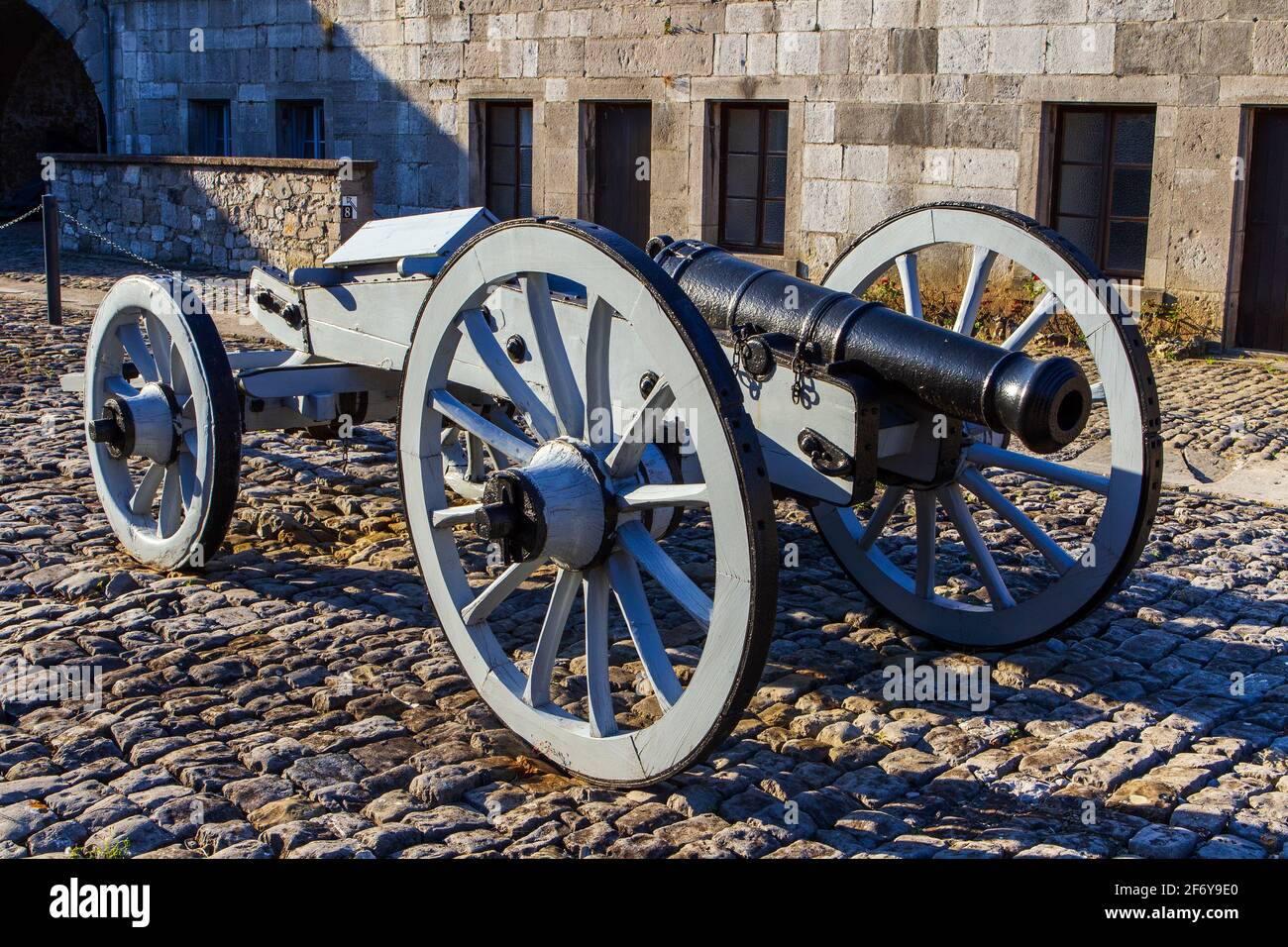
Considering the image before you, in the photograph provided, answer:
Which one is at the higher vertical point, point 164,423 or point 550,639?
point 164,423

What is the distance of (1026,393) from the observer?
405cm

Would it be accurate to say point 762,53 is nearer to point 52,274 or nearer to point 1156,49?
point 1156,49

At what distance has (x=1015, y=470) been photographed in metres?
5.05

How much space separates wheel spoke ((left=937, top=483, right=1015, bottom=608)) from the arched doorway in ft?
62.8

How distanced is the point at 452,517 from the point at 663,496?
2.69 feet

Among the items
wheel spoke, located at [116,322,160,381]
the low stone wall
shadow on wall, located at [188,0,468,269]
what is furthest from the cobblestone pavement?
shadow on wall, located at [188,0,468,269]

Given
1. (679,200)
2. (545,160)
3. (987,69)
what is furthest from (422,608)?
(545,160)

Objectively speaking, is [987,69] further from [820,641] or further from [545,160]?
[820,641]

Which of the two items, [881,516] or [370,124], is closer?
[881,516]

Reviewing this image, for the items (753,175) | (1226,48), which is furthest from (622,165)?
(1226,48)

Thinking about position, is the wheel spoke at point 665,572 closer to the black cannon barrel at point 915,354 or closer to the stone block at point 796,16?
the black cannon barrel at point 915,354

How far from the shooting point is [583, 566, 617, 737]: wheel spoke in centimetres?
387

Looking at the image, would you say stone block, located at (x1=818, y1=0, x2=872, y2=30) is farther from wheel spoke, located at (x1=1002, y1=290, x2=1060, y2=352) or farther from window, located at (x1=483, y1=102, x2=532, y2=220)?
wheel spoke, located at (x1=1002, y1=290, x2=1060, y2=352)

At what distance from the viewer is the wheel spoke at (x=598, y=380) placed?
3967 millimetres
